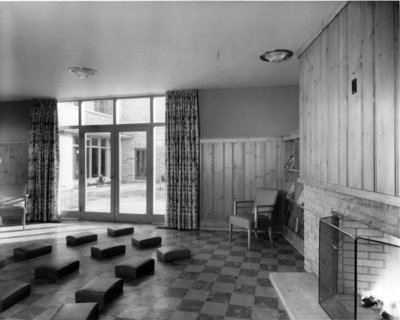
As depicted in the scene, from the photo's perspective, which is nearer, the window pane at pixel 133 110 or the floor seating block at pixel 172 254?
the floor seating block at pixel 172 254

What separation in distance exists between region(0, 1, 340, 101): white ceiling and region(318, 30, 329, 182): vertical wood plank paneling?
286mm

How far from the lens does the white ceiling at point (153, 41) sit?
105 inches

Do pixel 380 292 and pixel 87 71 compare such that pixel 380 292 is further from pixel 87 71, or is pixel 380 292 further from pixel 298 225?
pixel 87 71

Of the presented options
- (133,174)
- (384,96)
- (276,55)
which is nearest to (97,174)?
(133,174)

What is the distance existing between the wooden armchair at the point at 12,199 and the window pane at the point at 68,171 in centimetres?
78

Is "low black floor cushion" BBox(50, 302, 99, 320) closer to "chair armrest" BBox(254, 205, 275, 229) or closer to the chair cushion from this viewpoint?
the chair cushion

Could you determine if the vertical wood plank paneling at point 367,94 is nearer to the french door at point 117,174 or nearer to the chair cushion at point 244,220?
the chair cushion at point 244,220

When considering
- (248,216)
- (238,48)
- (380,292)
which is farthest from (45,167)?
(380,292)

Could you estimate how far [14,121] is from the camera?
6.59 m

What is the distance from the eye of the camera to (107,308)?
255cm

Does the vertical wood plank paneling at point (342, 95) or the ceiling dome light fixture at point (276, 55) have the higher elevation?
the ceiling dome light fixture at point (276, 55)

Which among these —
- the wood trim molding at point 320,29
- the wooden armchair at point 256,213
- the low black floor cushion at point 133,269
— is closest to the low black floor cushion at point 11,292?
the low black floor cushion at point 133,269

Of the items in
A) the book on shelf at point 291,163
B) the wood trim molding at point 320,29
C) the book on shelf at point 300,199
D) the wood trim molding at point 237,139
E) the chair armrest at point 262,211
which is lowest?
the chair armrest at point 262,211

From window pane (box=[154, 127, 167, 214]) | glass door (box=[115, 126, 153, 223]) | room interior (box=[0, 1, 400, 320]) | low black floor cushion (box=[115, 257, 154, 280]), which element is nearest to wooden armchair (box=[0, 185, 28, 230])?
room interior (box=[0, 1, 400, 320])
